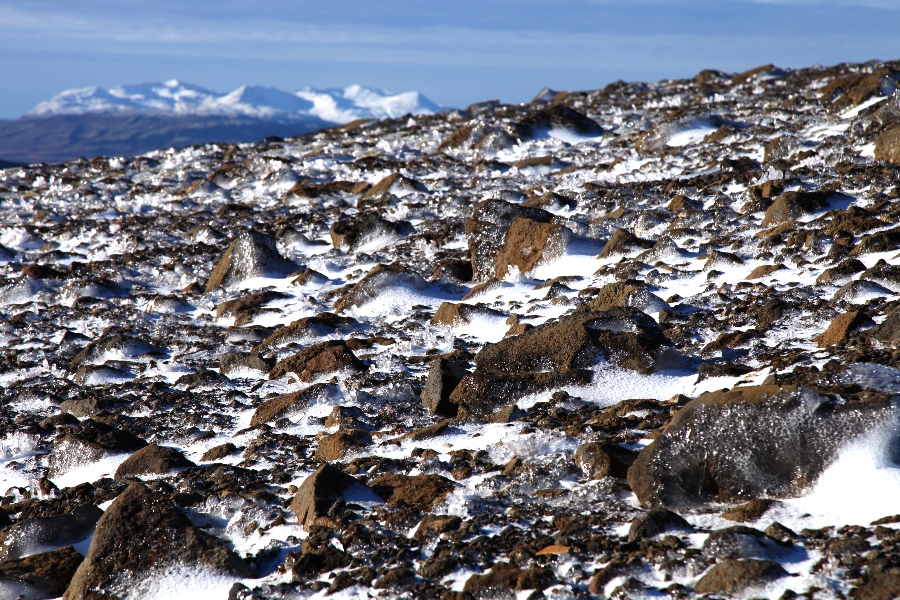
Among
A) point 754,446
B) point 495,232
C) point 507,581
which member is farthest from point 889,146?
point 507,581

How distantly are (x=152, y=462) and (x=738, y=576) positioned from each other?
4.77 metres

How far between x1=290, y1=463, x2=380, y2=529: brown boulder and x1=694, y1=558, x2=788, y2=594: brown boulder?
230 centimetres

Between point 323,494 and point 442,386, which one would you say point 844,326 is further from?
point 323,494

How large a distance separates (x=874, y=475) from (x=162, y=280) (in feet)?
38.9

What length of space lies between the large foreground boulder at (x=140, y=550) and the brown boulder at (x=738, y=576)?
8.68 feet

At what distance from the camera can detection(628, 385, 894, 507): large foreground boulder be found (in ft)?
14.5

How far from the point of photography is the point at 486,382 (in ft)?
21.3

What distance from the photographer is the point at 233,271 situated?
12.3 meters

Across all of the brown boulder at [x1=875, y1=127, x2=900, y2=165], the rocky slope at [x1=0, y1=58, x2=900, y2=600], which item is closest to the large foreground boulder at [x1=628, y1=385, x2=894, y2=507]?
the rocky slope at [x1=0, y1=58, x2=900, y2=600]

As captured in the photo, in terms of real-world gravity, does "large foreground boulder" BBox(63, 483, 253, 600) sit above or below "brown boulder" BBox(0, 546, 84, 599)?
above

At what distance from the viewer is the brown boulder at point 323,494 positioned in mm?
4785

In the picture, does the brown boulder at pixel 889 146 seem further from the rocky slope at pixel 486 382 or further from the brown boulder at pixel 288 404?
the brown boulder at pixel 288 404

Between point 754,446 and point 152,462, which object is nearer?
point 754,446

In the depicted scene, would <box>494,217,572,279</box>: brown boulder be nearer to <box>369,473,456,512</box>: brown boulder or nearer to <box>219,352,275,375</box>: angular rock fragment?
<box>219,352,275,375</box>: angular rock fragment
